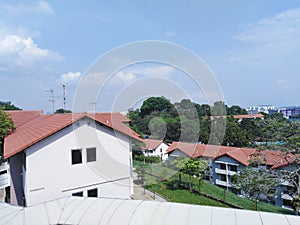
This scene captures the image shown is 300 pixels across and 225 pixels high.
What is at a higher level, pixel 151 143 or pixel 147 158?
pixel 151 143

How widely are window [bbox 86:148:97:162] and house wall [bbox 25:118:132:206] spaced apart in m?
0.09

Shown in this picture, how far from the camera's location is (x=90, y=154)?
241 inches

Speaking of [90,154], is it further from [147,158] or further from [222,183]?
[222,183]

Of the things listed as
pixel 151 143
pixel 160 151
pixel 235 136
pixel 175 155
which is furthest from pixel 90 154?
pixel 235 136

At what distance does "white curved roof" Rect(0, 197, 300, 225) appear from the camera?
2.62 meters

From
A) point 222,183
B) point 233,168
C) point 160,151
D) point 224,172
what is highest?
point 160,151

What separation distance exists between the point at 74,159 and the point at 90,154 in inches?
16.9

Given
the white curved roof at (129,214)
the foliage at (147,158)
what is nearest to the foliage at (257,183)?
the foliage at (147,158)

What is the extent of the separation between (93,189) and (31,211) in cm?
275

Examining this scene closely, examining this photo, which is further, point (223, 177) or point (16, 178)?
point (223, 177)

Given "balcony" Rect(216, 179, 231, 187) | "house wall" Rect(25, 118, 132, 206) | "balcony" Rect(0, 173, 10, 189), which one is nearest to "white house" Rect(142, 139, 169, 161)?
Answer: "house wall" Rect(25, 118, 132, 206)

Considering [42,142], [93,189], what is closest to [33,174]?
[42,142]

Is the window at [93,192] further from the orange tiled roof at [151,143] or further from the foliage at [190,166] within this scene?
the foliage at [190,166]

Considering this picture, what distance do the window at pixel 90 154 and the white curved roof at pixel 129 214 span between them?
2374 mm
